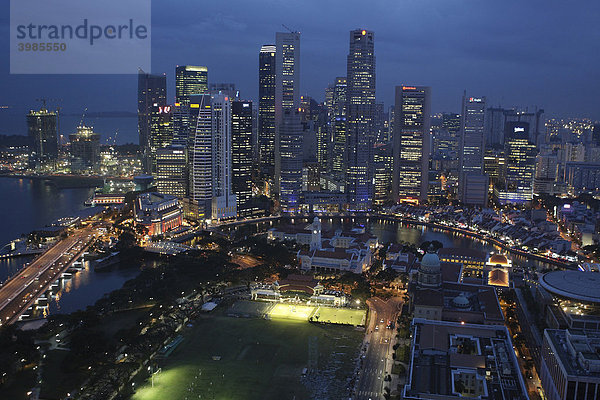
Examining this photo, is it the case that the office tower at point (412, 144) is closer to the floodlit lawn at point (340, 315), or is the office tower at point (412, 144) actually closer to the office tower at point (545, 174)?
the office tower at point (545, 174)

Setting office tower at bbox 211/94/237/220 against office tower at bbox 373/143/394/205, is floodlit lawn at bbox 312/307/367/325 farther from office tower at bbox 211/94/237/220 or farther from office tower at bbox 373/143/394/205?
office tower at bbox 373/143/394/205

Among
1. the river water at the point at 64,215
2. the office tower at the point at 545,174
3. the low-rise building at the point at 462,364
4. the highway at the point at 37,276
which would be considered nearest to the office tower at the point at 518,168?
the office tower at the point at 545,174

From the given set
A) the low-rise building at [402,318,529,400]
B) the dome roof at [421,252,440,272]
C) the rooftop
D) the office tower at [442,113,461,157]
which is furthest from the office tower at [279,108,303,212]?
the office tower at [442,113,461,157]

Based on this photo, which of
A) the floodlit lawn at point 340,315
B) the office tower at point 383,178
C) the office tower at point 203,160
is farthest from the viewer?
the office tower at point 383,178

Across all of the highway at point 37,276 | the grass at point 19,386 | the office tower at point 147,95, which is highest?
the office tower at point 147,95

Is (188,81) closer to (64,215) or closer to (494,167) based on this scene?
(64,215)

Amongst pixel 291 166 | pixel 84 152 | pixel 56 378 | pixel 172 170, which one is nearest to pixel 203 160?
pixel 172 170
